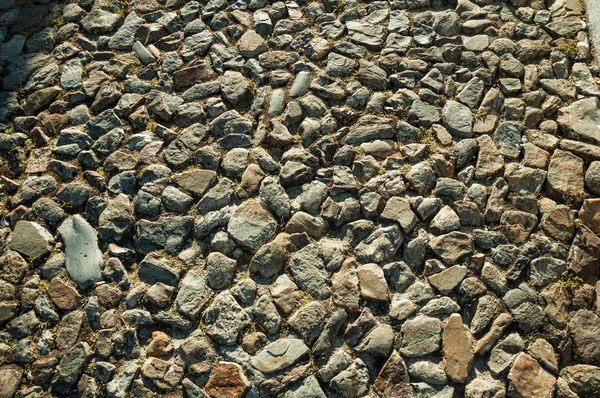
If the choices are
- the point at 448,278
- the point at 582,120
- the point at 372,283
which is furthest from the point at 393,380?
the point at 582,120

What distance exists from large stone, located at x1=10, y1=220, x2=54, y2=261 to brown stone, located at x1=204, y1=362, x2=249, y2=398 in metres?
1.52

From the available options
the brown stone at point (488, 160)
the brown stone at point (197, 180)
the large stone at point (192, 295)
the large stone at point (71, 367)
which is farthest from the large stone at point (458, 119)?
the large stone at point (71, 367)

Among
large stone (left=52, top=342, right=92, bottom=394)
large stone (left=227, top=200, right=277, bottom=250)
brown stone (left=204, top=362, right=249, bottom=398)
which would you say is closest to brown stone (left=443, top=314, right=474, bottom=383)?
brown stone (left=204, top=362, right=249, bottom=398)

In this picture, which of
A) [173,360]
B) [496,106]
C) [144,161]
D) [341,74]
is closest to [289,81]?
[341,74]

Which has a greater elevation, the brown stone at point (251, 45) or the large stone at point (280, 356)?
the brown stone at point (251, 45)

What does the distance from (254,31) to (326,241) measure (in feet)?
7.32

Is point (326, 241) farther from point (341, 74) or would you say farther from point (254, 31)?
point (254, 31)

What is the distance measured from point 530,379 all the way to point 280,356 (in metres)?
1.42

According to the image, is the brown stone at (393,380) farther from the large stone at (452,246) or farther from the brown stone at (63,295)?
the brown stone at (63,295)

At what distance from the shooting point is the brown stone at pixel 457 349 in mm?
3477

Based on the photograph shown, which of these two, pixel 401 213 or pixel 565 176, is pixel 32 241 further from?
pixel 565 176

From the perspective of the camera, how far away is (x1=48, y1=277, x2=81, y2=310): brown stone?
154 inches

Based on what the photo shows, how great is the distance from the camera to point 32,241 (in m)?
4.20

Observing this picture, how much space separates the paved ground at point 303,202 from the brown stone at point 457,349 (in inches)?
0.5
